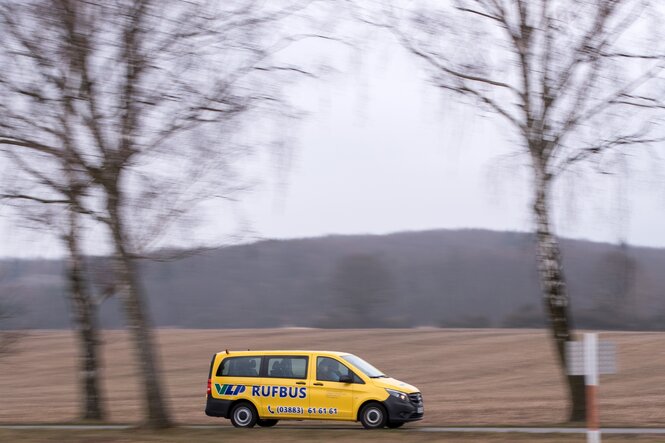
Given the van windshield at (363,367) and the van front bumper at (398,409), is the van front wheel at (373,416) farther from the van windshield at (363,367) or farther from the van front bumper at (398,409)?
the van windshield at (363,367)

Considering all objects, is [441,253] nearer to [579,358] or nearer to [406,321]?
[406,321]

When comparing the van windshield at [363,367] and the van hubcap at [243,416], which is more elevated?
the van windshield at [363,367]

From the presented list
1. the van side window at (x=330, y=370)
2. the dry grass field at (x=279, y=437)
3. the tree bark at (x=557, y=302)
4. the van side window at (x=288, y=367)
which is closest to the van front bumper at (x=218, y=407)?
the van side window at (x=288, y=367)

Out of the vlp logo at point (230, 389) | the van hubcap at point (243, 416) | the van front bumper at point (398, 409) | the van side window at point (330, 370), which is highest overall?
the van side window at point (330, 370)

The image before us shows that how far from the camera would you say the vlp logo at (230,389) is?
22.2m

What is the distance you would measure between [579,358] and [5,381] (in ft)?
173

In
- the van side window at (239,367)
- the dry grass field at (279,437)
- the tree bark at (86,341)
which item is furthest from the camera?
the tree bark at (86,341)

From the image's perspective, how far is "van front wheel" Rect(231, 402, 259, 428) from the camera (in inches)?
864

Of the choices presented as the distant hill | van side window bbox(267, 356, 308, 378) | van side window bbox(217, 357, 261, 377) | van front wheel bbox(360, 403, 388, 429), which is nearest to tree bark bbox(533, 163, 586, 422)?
van front wheel bbox(360, 403, 388, 429)

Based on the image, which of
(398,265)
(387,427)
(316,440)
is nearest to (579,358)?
(316,440)

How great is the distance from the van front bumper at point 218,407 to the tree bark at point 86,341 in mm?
4004

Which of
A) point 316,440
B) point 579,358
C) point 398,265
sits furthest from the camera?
point 398,265

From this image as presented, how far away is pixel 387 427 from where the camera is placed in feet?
69.3

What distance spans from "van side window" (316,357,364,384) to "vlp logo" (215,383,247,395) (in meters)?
1.90
